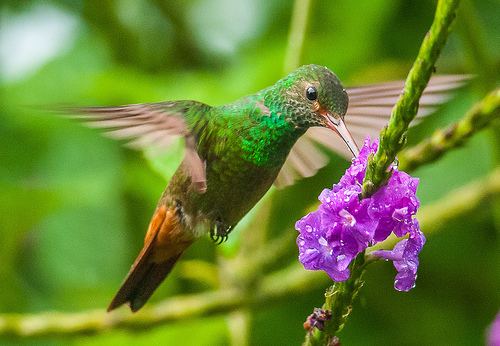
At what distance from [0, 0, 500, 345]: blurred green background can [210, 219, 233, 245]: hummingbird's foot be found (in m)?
0.73

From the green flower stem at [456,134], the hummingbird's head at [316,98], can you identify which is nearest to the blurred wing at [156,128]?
the hummingbird's head at [316,98]

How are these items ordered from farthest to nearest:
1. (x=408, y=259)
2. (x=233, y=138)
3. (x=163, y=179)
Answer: (x=163, y=179) → (x=233, y=138) → (x=408, y=259)

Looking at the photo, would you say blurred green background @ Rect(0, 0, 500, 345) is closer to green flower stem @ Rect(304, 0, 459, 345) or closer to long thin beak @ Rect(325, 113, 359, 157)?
long thin beak @ Rect(325, 113, 359, 157)

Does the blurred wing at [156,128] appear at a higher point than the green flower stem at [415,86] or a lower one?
lower

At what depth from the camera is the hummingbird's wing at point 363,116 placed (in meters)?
2.11

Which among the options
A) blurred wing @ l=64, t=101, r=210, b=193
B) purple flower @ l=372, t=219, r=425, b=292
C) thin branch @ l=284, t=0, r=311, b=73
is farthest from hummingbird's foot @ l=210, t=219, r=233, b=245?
purple flower @ l=372, t=219, r=425, b=292

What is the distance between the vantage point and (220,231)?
2.36 metres

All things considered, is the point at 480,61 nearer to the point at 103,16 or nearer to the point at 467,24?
the point at 467,24

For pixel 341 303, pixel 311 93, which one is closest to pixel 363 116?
pixel 311 93

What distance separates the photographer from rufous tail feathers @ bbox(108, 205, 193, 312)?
2395 mm

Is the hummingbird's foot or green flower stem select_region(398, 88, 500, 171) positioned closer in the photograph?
green flower stem select_region(398, 88, 500, 171)

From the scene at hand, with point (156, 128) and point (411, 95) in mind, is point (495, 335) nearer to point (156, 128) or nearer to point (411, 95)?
point (156, 128)

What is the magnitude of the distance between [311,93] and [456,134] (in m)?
0.37

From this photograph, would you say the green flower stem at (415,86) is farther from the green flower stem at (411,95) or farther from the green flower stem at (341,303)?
the green flower stem at (341,303)
